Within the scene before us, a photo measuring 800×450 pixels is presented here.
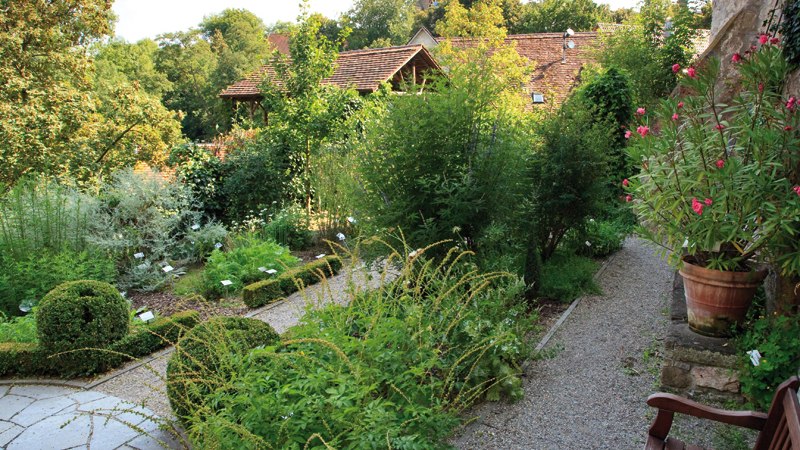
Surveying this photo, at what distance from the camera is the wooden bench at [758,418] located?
6.74 ft

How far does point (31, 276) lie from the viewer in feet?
19.5

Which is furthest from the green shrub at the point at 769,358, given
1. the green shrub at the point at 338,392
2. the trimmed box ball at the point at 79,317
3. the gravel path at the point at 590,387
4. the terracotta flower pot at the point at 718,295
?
the trimmed box ball at the point at 79,317

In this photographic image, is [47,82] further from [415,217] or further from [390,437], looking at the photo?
[390,437]

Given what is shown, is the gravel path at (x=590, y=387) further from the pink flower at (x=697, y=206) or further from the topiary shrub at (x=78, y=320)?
the topiary shrub at (x=78, y=320)

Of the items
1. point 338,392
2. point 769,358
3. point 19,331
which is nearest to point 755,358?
point 769,358

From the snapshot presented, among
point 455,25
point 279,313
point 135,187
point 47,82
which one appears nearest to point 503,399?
point 279,313

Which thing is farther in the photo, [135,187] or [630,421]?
[135,187]

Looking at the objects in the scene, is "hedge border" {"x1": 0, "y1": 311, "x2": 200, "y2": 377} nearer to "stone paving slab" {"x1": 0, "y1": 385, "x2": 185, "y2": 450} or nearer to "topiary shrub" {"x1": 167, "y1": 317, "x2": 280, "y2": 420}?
"stone paving slab" {"x1": 0, "y1": 385, "x2": 185, "y2": 450}

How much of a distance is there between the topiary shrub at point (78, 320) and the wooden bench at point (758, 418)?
14.3ft

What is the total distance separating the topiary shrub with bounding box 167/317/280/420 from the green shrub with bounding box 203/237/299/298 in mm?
2873

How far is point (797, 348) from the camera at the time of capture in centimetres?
312

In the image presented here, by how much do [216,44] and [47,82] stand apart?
105 ft

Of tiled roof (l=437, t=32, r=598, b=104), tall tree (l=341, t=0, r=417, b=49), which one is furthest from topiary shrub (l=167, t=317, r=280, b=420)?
tall tree (l=341, t=0, r=417, b=49)

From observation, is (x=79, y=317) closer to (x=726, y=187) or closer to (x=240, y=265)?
(x=240, y=265)
